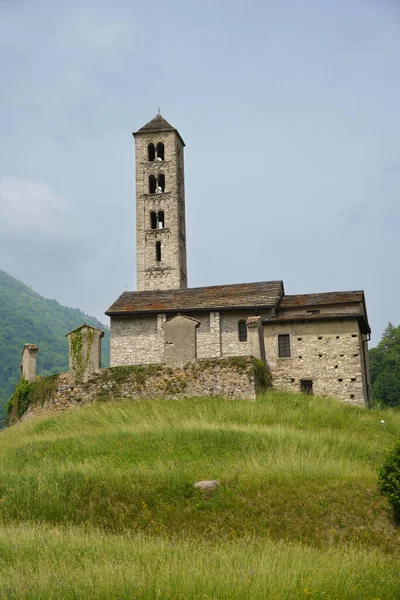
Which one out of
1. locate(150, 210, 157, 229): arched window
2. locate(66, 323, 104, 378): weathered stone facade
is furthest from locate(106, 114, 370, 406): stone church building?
locate(150, 210, 157, 229): arched window

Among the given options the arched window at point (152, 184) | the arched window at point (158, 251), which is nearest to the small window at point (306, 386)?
the arched window at point (158, 251)

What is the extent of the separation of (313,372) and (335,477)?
50.6 feet

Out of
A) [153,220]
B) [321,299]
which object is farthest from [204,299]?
[153,220]

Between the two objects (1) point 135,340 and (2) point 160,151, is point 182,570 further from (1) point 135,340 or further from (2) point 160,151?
(2) point 160,151

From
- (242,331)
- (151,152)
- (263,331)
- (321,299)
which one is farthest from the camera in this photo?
(151,152)

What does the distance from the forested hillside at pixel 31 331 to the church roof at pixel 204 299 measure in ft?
157

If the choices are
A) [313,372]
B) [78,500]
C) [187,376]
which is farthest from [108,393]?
[78,500]

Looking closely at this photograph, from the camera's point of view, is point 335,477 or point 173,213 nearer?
point 335,477

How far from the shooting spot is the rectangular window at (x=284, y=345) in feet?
107

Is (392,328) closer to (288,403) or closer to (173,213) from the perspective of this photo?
(173,213)

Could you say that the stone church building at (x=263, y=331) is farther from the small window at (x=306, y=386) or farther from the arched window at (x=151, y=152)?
the arched window at (x=151, y=152)

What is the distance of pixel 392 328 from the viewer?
69062mm

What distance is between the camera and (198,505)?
15.4m

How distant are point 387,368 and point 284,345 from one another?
100 feet
